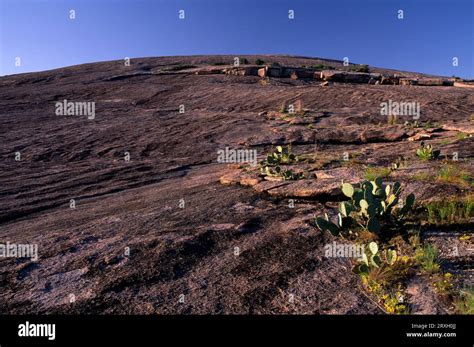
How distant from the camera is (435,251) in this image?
509cm

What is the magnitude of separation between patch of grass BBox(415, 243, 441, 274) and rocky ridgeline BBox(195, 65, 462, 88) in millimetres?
28355

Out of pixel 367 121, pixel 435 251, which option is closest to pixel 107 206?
pixel 435 251

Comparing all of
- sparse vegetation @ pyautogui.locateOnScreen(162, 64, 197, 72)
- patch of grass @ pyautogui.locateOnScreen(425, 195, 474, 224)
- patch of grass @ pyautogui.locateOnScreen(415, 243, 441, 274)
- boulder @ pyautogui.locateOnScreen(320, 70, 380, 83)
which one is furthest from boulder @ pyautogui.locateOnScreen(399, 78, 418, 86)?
patch of grass @ pyautogui.locateOnScreen(415, 243, 441, 274)

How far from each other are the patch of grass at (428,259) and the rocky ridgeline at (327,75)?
2835 cm

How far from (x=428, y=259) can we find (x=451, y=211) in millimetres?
Result: 1669

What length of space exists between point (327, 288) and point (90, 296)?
3040mm

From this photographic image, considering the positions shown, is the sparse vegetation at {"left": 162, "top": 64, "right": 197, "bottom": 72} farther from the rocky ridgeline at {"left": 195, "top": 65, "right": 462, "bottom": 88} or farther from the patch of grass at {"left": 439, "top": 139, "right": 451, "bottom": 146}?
the patch of grass at {"left": 439, "top": 139, "right": 451, "bottom": 146}

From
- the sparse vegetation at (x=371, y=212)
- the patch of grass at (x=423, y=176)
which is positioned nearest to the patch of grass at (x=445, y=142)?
the patch of grass at (x=423, y=176)

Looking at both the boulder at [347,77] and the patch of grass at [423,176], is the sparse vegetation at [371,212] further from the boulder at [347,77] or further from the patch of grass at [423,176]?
the boulder at [347,77]

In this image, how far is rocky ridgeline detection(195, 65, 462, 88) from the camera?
3169cm

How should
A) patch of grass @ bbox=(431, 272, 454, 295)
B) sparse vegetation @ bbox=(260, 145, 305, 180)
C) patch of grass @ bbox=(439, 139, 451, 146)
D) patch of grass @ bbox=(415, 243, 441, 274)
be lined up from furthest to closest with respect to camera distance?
patch of grass @ bbox=(439, 139, 451, 146) < sparse vegetation @ bbox=(260, 145, 305, 180) < patch of grass @ bbox=(415, 243, 441, 274) < patch of grass @ bbox=(431, 272, 454, 295)

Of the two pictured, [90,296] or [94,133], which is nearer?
[90,296]
